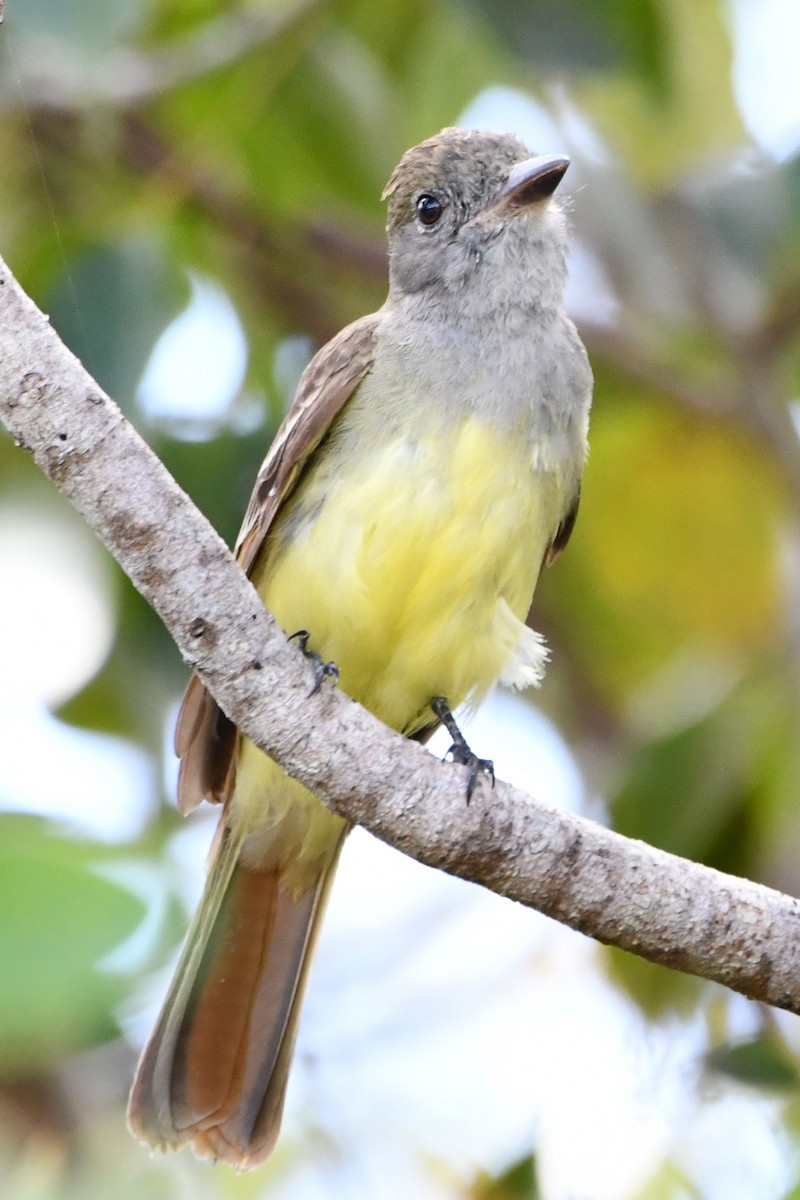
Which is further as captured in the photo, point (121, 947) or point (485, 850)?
point (485, 850)

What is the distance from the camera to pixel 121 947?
211 centimetres

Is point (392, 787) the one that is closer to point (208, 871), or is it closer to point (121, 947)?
point (121, 947)

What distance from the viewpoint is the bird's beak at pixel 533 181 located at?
355 centimetres

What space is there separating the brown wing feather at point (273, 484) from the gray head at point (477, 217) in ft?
0.98

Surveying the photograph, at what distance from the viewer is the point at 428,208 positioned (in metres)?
3.79

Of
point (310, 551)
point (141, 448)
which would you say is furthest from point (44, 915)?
point (310, 551)

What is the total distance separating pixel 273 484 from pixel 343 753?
911mm

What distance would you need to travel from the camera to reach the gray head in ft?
12.0

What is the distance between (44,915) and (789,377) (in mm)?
3199

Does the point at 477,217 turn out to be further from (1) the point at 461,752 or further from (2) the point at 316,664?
(2) the point at 316,664

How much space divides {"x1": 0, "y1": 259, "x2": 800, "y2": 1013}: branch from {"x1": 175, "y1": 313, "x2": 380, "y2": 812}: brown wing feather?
2.32 feet

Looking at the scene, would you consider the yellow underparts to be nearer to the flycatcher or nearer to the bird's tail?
the flycatcher

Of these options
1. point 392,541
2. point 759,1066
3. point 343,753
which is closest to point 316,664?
point 343,753

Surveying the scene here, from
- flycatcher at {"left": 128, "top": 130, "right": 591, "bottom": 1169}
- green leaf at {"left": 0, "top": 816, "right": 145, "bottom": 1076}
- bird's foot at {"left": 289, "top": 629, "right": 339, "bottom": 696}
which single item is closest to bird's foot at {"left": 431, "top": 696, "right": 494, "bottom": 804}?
flycatcher at {"left": 128, "top": 130, "right": 591, "bottom": 1169}
